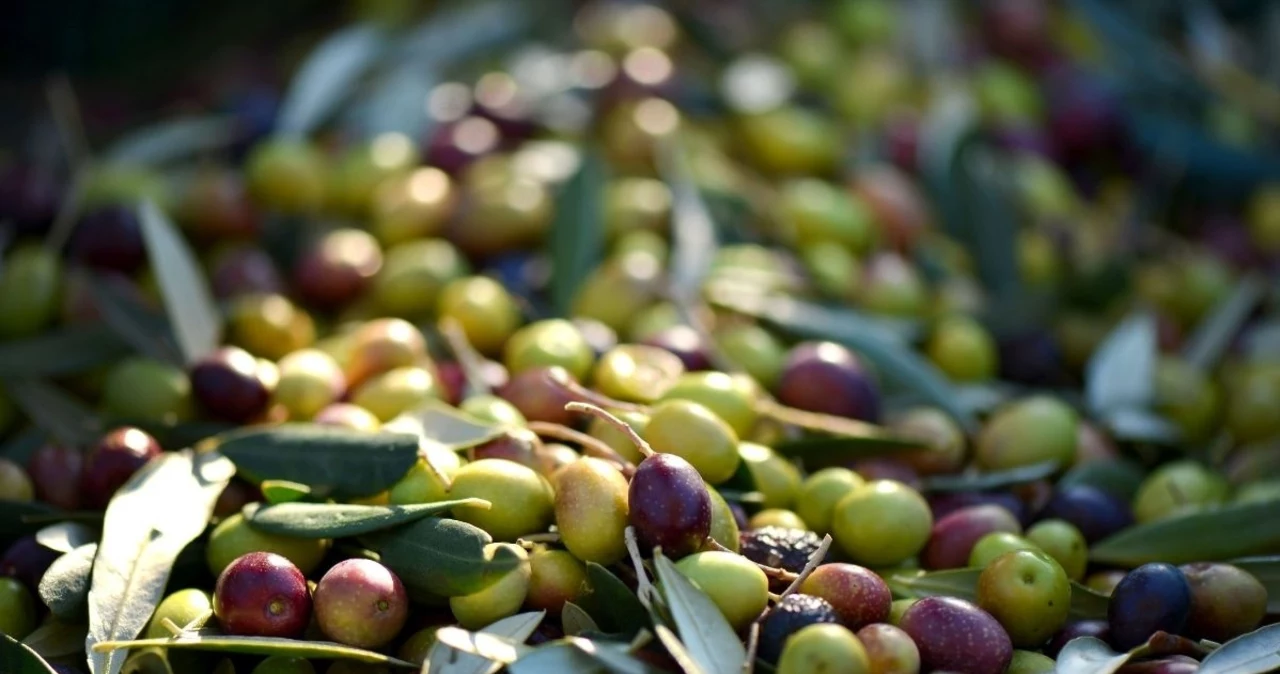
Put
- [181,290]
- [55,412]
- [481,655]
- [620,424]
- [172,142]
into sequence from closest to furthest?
1. [481,655]
2. [620,424]
3. [55,412]
4. [181,290]
5. [172,142]

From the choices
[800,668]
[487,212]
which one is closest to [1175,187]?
[487,212]

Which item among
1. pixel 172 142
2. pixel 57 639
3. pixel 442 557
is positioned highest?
pixel 172 142

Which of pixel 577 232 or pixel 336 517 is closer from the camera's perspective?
pixel 336 517

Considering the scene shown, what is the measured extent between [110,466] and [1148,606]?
1032mm

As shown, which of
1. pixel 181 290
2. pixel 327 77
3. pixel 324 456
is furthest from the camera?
pixel 327 77

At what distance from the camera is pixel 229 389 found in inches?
54.9

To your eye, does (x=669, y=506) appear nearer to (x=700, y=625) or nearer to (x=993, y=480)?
(x=700, y=625)

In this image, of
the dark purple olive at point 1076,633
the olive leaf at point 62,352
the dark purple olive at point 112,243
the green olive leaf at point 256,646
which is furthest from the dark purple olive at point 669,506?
the dark purple olive at point 112,243

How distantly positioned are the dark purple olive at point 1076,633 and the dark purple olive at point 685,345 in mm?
530

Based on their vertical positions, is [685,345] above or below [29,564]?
above

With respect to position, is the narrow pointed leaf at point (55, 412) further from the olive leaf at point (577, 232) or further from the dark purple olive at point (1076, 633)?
the dark purple olive at point (1076, 633)

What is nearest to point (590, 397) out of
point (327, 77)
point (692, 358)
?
point (692, 358)

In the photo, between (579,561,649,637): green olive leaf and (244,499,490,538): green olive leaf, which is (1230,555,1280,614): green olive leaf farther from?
(244,499,490,538): green olive leaf

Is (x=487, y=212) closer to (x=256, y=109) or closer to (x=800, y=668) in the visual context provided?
(x=256, y=109)
